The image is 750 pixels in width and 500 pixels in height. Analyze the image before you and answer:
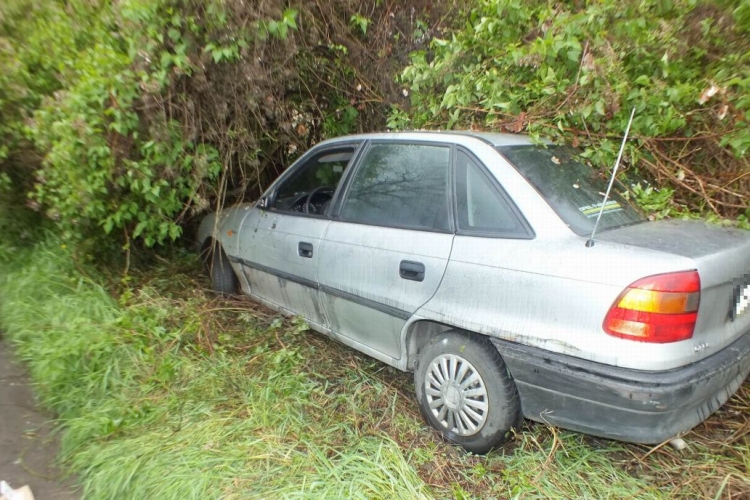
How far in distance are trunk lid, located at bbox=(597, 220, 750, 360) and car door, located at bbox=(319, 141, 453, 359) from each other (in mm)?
857

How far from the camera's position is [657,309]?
1895 millimetres

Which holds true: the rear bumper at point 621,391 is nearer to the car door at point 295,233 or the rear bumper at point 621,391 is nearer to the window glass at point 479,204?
the window glass at point 479,204

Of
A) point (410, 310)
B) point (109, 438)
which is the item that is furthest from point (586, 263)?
point (109, 438)

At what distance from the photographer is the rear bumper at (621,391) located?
1.93 meters

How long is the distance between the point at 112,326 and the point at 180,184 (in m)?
1.16

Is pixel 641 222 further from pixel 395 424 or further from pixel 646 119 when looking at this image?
pixel 395 424

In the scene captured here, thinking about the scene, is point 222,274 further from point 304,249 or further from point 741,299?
point 741,299

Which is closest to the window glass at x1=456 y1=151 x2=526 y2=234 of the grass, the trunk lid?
the trunk lid

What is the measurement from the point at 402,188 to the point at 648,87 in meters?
1.71

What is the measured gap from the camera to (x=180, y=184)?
3.71m

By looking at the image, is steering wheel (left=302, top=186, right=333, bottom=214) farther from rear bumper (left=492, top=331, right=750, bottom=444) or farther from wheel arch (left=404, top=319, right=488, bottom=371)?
rear bumper (left=492, top=331, right=750, bottom=444)

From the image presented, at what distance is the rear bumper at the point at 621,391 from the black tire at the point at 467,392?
0.32ft

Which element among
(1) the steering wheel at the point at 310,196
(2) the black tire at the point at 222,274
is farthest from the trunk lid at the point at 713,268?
(2) the black tire at the point at 222,274

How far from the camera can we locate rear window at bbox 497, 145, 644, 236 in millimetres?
2299
